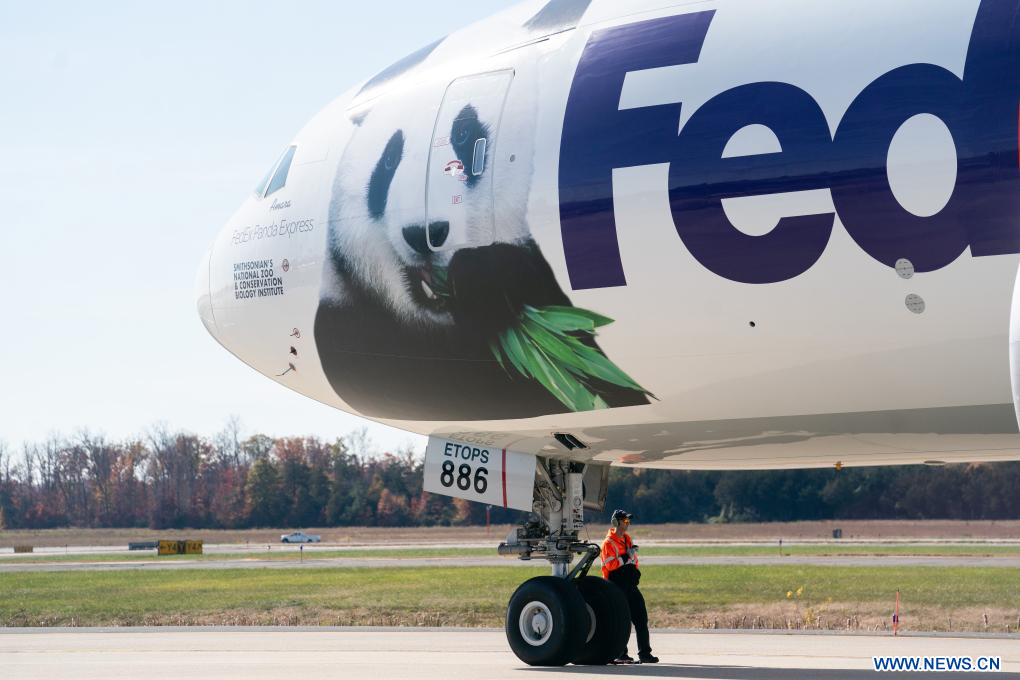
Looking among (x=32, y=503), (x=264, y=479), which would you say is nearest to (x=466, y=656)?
(x=264, y=479)

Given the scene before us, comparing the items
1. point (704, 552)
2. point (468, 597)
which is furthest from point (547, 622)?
point (704, 552)

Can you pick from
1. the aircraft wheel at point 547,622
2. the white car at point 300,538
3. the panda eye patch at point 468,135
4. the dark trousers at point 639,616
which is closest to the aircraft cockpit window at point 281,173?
the panda eye patch at point 468,135

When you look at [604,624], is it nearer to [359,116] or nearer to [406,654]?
[406,654]

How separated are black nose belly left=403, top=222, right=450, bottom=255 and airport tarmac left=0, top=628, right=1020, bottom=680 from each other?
4704mm

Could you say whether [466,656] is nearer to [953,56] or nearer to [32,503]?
[953,56]

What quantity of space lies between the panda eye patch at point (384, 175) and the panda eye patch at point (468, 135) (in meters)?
0.82

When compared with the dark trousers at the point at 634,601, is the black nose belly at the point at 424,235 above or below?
above

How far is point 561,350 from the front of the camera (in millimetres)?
13086

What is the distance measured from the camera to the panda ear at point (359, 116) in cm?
1512

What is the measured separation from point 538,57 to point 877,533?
69092 mm

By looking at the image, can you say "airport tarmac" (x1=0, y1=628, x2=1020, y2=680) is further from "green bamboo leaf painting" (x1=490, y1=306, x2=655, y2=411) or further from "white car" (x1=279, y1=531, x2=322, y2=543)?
"white car" (x1=279, y1=531, x2=322, y2=543)

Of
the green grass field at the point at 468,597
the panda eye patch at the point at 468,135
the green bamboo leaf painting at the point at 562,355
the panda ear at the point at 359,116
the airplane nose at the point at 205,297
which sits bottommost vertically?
the green grass field at the point at 468,597

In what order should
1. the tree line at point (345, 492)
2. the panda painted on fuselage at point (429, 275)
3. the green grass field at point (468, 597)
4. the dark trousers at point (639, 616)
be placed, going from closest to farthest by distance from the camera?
1. the panda painted on fuselage at point (429, 275)
2. the dark trousers at point (639, 616)
3. the green grass field at point (468, 597)
4. the tree line at point (345, 492)

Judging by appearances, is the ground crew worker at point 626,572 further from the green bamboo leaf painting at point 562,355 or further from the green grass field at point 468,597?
the green grass field at point 468,597
